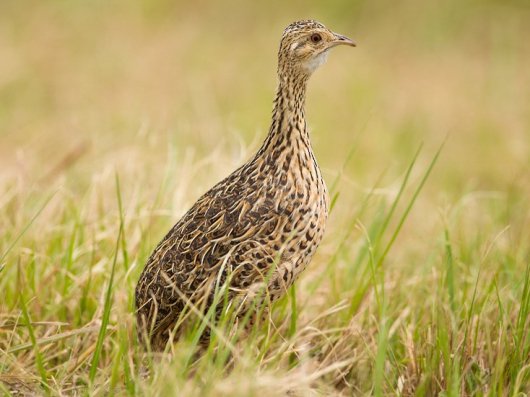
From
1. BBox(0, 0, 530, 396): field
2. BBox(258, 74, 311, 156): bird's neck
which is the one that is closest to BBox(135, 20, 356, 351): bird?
BBox(258, 74, 311, 156): bird's neck

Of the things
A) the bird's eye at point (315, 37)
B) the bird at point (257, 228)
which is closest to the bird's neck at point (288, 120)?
the bird at point (257, 228)

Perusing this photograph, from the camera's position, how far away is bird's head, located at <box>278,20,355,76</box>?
4133 millimetres

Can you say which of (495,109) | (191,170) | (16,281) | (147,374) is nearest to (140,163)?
(191,170)

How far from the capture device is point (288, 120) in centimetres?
411

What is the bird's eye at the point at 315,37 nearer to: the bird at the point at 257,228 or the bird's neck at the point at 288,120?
the bird at the point at 257,228

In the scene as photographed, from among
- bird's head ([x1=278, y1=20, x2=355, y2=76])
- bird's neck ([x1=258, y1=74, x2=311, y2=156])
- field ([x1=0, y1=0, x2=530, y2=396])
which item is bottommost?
field ([x1=0, y1=0, x2=530, y2=396])

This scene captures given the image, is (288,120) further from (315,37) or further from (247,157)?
(247,157)

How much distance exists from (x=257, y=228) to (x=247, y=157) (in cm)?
215

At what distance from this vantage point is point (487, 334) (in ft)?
13.3

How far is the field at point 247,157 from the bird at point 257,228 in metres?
0.18

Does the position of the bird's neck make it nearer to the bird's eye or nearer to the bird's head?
the bird's head

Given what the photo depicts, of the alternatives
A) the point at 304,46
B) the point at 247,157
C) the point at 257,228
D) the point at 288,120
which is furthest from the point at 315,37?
the point at 247,157

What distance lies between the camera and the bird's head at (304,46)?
413 centimetres

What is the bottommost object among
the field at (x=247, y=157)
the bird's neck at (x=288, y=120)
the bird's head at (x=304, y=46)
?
the field at (x=247, y=157)
